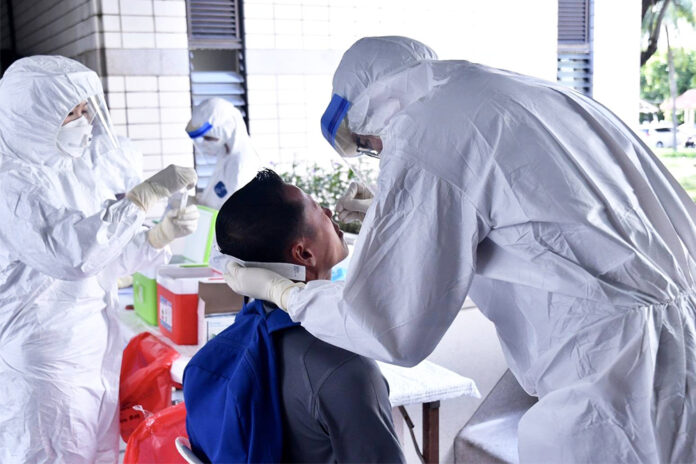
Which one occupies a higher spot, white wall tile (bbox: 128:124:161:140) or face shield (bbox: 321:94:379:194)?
face shield (bbox: 321:94:379:194)

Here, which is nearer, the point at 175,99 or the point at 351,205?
the point at 351,205

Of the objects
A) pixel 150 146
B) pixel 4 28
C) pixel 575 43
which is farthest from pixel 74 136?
pixel 4 28

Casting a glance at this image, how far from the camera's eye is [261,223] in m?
1.52

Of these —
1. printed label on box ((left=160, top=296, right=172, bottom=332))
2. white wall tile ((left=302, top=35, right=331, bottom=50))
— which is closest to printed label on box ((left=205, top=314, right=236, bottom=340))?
printed label on box ((left=160, top=296, right=172, bottom=332))

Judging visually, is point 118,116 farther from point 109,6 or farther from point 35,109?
point 35,109

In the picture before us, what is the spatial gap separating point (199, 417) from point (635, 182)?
929 mm

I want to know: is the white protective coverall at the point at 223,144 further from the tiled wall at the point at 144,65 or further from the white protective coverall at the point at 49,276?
the white protective coverall at the point at 49,276

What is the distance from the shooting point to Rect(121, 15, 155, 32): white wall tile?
4.88 metres

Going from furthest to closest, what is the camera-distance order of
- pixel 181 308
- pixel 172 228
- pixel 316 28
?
1. pixel 316 28
2. pixel 181 308
3. pixel 172 228

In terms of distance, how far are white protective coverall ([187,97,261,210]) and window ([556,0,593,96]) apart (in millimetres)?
3039

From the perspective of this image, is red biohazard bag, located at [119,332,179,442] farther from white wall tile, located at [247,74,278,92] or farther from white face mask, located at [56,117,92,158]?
white wall tile, located at [247,74,278,92]

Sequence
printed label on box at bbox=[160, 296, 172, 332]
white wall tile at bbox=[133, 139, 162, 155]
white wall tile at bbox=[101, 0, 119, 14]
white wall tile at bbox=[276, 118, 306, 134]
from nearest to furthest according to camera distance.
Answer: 1. printed label on box at bbox=[160, 296, 172, 332]
2. white wall tile at bbox=[101, 0, 119, 14]
3. white wall tile at bbox=[133, 139, 162, 155]
4. white wall tile at bbox=[276, 118, 306, 134]

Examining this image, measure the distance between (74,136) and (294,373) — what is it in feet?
3.91

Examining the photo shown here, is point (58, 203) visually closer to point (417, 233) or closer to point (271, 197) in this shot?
point (271, 197)
